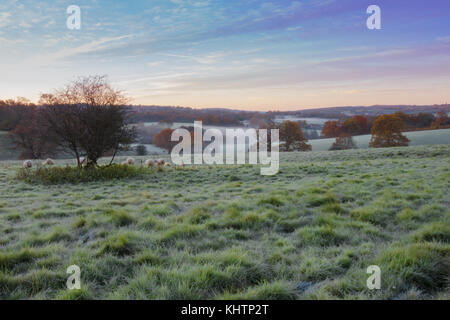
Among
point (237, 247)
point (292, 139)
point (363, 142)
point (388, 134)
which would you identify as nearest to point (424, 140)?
point (388, 134)

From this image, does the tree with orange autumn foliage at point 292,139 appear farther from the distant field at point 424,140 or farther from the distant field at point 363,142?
the distant field at point 424,140

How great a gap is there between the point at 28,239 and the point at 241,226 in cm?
349

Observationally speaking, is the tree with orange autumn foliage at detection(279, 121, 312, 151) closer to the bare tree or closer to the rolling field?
the bare tree

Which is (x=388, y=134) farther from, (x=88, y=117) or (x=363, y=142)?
(x=88, y=117)

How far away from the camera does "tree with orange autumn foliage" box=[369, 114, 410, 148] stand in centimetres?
4634

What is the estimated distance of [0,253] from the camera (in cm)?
384

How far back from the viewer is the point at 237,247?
→ 13.4ft

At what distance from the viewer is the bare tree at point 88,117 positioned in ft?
42.8

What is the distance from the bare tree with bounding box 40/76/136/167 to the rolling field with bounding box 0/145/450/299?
6.66 m

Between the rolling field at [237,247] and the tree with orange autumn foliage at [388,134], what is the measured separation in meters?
44.7

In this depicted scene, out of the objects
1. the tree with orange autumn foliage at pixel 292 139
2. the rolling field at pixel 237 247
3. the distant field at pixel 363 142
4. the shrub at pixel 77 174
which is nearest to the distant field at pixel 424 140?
the distant field at pixel 363 142

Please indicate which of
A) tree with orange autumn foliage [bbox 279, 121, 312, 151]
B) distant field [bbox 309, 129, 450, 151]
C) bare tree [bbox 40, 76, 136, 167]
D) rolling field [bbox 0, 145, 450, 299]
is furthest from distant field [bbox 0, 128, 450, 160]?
rolling field [bbox 0, 145, 450, 299]
